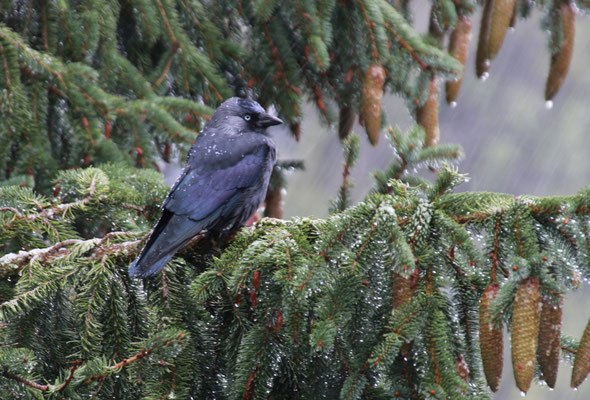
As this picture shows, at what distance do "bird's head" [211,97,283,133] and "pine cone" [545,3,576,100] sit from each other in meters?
1.68

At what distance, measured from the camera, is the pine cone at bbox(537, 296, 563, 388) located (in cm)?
159

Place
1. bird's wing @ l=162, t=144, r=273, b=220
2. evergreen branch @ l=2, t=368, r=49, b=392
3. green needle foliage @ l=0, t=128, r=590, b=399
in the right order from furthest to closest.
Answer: bird's wing @ l=162, t=144, r=273, b=220
evergreen branch @ l=2, t=368, r=49, b=392
green needle foliage @ l=0, t=128, r=590, b=399

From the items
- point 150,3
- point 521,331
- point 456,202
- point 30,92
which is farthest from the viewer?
point 150,3

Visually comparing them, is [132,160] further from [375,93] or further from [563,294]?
[563,294]

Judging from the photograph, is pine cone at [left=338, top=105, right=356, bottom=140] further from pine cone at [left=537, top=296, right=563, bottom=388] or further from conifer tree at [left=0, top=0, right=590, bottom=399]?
pine cone at [left=537, top=296, right=563, bottom=388]

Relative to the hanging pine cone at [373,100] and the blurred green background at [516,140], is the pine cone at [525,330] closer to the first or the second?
the hanging pine cone at [373,100]

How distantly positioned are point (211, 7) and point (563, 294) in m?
2.88

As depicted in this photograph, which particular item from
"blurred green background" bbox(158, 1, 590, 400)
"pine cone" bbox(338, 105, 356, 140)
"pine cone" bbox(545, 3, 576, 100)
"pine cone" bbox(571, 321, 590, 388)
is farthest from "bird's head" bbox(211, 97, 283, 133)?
"blurred green background" bbox(158, 1, 590, 400)

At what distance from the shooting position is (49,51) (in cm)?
335

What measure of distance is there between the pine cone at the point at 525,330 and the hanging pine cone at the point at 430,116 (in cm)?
210

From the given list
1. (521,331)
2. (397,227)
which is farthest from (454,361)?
(397,227)

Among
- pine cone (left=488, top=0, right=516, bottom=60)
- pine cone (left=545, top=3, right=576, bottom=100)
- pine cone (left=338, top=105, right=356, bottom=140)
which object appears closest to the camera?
pine cone (left=488, top=0, right=516, bottom=60)

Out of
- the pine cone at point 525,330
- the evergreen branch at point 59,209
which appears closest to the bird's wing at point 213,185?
the evergreen branch at point 59,209

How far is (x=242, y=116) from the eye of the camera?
3564mm
